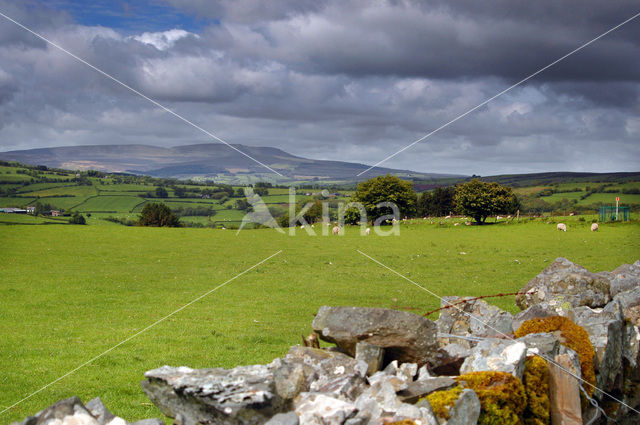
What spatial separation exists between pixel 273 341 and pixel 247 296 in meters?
6.28

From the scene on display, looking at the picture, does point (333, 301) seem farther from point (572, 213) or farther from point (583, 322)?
point (572, 213)

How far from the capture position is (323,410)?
14.8 ft

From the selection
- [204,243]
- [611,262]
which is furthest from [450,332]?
[204,243]

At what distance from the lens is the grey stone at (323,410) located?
4.37m

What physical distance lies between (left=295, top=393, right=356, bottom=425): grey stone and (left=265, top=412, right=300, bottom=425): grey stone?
0.11m

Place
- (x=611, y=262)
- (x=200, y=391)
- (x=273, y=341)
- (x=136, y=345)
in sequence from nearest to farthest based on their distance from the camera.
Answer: (x=200, y=391)
(x=136, y=345)
(x=273, y=341)
(x=611, y=262)

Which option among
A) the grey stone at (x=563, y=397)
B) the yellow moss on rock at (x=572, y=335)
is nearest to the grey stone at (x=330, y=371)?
the grey stone at (x=563, y=397)

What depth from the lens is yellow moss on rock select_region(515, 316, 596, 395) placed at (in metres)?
6.41

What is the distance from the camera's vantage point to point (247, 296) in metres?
18.1

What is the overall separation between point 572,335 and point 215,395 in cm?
493

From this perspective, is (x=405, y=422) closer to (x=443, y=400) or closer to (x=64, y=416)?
(x=443, y=400)

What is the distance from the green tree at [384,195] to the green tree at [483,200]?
775 centimetres

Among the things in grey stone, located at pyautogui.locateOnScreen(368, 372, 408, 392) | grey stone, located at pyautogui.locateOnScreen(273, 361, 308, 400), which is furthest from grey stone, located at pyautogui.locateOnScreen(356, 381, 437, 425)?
grey stone, located at pyautogui.locateOnScreen(273, 361, 308, 400)

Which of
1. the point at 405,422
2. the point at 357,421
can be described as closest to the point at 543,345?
the point at 405,422
